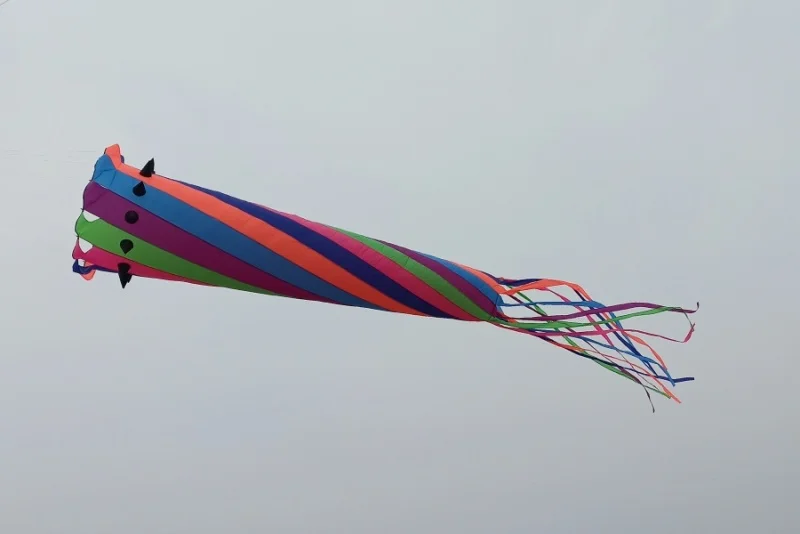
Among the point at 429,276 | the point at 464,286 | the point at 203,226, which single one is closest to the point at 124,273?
the point at 203,226

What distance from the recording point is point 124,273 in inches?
278

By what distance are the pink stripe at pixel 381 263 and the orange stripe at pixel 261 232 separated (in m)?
0.17

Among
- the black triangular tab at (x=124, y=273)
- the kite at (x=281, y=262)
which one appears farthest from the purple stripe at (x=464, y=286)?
the black triangular tab at (x=124, y=273)

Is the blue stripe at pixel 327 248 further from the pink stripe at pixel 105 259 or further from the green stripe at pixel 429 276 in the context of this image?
the pink stripe at pixel 105 259

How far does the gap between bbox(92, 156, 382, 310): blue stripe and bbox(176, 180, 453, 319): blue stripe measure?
0.20 meters

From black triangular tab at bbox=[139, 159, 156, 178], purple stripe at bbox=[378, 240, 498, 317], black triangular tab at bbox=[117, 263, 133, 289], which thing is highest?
black triangular tab at bbox=[139, 159, 156, 178]

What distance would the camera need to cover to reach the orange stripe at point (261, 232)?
7.02m

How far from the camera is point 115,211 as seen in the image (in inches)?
273

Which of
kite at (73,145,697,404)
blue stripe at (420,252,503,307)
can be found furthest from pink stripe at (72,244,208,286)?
blue stripe at (420,252,503,307)

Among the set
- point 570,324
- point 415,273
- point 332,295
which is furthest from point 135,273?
point 570,324

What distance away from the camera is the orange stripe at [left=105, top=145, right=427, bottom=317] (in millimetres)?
7023

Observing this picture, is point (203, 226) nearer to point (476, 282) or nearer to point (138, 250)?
point (138, 250)

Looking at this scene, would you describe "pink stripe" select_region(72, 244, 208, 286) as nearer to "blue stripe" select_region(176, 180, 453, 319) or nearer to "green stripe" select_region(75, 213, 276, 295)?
"green stripe" select_region(75, 213, 276, 295)

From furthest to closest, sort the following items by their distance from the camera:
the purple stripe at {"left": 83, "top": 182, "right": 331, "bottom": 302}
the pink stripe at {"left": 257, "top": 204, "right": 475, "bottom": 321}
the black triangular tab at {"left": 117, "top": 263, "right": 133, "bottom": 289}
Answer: the pink stripe at {"left": 257, "top": 204, "right": 475, "bottom": 321} → the black triangular tab at {"left": 117, "top": 263, "right": 133, "bottom": 289} → the purple stripe at {"left": 83, "top": 182, "right": 331, "bottom": 302}
